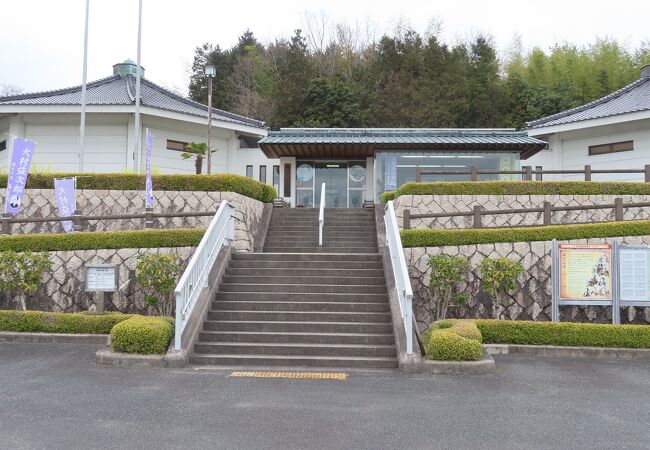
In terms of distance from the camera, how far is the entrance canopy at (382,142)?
1719cm

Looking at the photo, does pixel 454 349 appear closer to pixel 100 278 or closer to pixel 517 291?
pixel 517 291

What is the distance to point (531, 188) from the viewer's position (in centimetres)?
1264

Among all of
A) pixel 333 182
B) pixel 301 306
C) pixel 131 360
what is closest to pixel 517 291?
pixel 301 306

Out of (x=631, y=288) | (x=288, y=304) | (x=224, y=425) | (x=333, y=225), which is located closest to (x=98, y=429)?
(x=224, y=425)

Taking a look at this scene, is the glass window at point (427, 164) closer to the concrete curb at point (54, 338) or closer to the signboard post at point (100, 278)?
the signboard post at point (100, 278)

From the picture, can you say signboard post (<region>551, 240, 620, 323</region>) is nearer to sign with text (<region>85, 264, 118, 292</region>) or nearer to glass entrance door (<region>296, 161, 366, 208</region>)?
sign with text (<region>85, 264, 118, 292</region>)

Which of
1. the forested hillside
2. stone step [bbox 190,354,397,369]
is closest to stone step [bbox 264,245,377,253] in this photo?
stone step [bbox 190,354,397,369]

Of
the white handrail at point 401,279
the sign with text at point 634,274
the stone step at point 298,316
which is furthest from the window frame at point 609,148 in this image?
the stone step at point 298,316

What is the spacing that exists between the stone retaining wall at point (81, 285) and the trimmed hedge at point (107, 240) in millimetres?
102

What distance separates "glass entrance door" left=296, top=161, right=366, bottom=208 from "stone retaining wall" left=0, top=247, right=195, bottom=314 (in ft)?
33.9

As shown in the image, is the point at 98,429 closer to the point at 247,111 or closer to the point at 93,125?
the point at 93,125

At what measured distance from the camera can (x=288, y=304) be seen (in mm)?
8508

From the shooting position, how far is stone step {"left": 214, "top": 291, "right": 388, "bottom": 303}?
8.72m

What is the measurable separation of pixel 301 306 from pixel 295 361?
1.44 m
